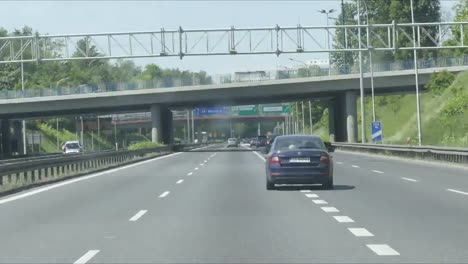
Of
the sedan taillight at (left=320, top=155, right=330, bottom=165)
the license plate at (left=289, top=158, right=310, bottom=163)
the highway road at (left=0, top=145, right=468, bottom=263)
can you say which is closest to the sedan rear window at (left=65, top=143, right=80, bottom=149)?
the highway road at (left=0, top=145, right=468, bottom=263)

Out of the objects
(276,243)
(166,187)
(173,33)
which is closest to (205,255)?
(276,243)

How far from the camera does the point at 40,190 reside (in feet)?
77.3

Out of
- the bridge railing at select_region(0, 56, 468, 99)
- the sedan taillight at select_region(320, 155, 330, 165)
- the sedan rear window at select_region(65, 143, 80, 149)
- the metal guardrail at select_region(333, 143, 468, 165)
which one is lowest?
the metal guardrail at select_region(333, 143, 468, 165)

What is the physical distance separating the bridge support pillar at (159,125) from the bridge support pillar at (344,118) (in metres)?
17.1

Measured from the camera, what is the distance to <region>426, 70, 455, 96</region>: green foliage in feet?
224

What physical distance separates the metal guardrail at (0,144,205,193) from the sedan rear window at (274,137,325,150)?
25.3 ft

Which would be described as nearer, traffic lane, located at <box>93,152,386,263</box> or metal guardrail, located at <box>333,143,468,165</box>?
traffic lane, located at <box>93,152,386,263</box>

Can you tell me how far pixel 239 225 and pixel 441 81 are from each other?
191ft

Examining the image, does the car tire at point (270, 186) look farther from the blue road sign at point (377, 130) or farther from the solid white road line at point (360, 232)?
the blue road sign at point (377, 130)

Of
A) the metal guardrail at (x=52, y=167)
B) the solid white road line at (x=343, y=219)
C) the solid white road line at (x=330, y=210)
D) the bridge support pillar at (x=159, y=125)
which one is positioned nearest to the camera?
the solid white road line at (x=343, y=219)

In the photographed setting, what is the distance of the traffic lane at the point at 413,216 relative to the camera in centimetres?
1031

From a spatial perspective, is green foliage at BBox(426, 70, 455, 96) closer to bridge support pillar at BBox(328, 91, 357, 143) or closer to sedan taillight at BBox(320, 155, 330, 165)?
bridge support pillar at BBox(328, 91, 357, 143)

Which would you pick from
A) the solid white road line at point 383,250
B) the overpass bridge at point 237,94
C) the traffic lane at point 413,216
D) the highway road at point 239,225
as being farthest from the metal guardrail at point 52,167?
the overpass bridge at point 237,94

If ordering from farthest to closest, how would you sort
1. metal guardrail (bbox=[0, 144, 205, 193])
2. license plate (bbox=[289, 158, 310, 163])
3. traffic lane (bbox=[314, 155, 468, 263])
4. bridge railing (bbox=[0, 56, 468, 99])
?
bridge railing (bbox=[0, 56, 468, 99])
metal guardrail (bbox=[0, 144, 205, 193])
license plate (bbox=[289, 158, 310, 163])
traffic lane (bbox=[314, 155, 468, 263])
